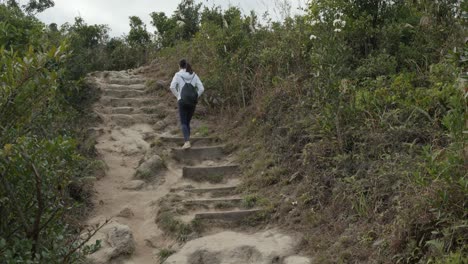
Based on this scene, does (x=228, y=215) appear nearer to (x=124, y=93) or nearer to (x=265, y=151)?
(x=265, y=151)

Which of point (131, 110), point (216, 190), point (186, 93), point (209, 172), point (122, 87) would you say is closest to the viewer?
point (216, 190)

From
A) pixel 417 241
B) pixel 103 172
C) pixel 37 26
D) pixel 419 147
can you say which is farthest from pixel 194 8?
pixel 417 241

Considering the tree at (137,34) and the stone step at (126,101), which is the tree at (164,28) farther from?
the stone step at (126,101)

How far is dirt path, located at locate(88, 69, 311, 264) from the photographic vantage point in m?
5.83

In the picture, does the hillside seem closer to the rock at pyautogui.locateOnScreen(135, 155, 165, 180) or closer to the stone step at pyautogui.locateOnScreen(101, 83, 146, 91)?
the rock at pyautogui.locateOnScreen(135, 155, 165, 180)

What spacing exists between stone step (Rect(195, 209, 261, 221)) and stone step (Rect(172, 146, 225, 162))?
2093 millimetres

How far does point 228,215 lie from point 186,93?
279 centimetres

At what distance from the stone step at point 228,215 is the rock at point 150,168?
185 centimetres

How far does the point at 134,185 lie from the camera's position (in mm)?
8000

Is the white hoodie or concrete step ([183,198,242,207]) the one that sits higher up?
the white hoodie

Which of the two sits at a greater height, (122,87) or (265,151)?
(122,87)

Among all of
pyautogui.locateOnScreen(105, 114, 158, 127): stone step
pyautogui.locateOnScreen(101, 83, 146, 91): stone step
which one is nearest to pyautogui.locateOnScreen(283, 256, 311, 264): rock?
pyautogui.locateOnScreen(105, 114, 158, 127): stone step

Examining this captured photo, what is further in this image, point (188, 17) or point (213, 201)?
point (188, 17)

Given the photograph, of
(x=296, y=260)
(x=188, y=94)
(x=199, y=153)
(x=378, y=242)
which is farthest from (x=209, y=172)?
(x=378, y=242)
